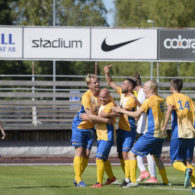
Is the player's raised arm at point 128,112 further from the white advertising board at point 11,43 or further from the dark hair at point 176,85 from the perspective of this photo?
the white advertising board at point 11,43

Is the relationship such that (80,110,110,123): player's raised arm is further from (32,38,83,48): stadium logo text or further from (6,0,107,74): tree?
(6,0,107,74): tree

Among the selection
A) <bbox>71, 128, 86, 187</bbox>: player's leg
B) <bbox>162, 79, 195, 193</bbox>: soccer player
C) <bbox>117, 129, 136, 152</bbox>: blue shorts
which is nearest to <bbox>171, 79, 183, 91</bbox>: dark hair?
<bbox>162, 79, 195, 193</bbox>: soccer player

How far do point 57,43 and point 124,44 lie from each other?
275cm

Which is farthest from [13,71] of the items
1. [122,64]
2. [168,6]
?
[168,6]

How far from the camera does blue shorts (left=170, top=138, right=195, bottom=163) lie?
938cm

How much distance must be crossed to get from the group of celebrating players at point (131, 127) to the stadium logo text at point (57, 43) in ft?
39.4

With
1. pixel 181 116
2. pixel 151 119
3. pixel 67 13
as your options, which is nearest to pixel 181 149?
pixel 181 116

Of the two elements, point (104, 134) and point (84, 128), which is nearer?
point (104, 134)

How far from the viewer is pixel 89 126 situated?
10.1 metres

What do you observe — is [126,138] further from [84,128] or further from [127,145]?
→ [84,128]

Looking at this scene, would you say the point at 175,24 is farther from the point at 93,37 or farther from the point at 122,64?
the point at 93,37

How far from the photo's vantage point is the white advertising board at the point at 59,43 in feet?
73.7

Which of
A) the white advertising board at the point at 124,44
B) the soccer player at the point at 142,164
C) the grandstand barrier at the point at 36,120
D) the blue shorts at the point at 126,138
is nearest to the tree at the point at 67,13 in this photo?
the white advertising board at the point at 124,44

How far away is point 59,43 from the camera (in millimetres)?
22562
